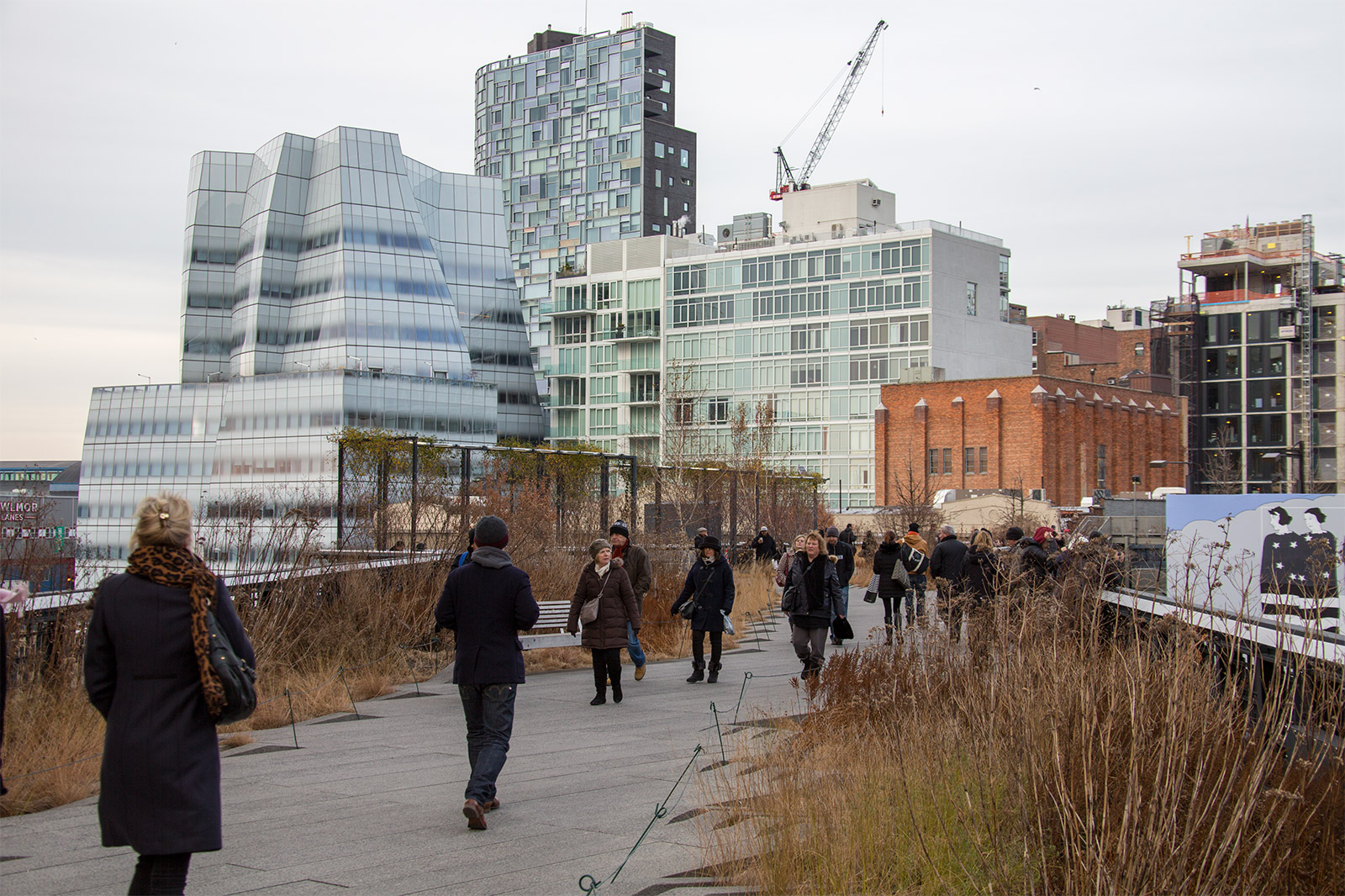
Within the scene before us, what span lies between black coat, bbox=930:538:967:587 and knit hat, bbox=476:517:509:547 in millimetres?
9648

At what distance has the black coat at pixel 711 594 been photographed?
1488cm

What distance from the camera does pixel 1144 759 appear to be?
539cm

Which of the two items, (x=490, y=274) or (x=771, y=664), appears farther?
(x=490, y=274)

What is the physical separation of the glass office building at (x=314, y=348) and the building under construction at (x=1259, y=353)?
183ft

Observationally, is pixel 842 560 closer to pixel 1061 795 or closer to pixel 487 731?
pixel 487 731

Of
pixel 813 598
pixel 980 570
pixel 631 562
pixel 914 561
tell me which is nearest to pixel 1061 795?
pixel 813 598

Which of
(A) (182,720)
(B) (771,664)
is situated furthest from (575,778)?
(B) (771,664)

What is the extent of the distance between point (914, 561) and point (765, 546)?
46.7 ft

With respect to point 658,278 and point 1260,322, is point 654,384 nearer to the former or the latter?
point 658,278

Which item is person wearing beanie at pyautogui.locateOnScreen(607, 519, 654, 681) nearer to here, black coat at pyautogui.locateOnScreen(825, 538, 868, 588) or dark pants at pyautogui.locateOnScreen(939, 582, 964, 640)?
dark pants at pyautogui.locateOnScreen(939, 582, 964, 640)

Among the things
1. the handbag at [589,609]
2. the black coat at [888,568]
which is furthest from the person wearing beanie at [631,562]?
the black coat at [888,568]

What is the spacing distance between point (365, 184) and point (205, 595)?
325 ft

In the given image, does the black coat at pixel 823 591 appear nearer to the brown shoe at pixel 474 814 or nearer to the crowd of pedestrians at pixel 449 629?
the crowd of pedestrians at pixel 449 629

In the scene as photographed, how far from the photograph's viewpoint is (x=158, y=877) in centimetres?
505
